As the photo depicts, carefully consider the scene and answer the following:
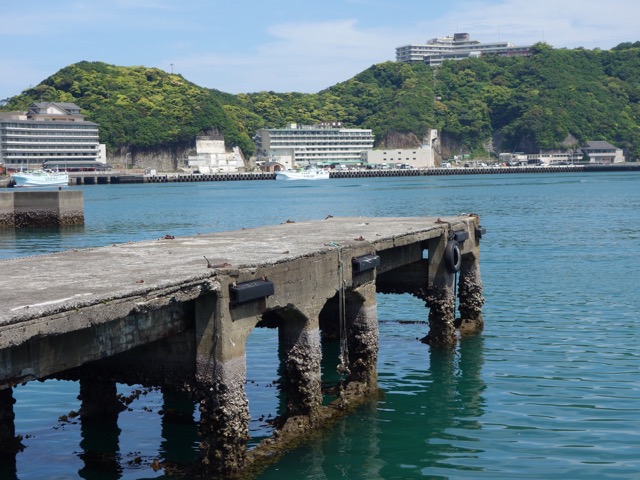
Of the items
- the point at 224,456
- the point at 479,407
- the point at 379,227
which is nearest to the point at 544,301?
the point at 379,227

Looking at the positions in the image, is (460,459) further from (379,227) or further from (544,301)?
(544,301)

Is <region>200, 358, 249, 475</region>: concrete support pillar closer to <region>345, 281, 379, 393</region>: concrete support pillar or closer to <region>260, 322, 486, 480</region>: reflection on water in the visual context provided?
<region>260, 322, 486, 480</region>: reflection on water

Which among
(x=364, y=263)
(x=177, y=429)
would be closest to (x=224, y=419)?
(x=177, y=429)

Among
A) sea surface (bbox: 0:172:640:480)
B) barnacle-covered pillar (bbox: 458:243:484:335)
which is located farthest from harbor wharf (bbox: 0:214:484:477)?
barnacle-covered pillar (bbox: 458:243:484:335)

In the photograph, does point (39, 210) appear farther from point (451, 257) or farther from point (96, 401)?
point (96, 401)

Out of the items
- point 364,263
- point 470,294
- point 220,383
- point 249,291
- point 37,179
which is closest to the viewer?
point 220,383

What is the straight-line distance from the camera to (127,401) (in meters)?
18.0

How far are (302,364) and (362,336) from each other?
2.95 m

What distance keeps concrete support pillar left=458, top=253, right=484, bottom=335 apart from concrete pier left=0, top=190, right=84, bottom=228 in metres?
48.7

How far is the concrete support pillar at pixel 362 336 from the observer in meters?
18.2

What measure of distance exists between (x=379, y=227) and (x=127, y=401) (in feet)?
27.0

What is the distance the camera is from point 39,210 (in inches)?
2665

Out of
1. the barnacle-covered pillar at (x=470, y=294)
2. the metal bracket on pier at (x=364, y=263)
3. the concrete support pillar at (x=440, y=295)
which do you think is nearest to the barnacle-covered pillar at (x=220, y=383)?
the metal bracket on pier at (x=364, y=263)

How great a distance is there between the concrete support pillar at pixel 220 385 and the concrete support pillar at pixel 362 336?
16.6 feet
